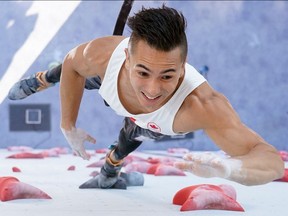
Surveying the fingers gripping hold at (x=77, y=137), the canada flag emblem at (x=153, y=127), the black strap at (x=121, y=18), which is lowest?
the fingers gripping hold at (x=77, y=137)

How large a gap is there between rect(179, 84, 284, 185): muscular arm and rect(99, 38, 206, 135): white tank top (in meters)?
0.04

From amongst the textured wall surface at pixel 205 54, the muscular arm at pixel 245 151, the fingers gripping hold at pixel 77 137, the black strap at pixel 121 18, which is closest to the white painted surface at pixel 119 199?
the fingers gripping hold at pixel 77 137

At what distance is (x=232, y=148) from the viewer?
1563 millimetres

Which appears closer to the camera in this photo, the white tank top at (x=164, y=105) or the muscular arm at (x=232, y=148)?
the muscular arm at (x=232, y=148)

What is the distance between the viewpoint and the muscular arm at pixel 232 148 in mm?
1283

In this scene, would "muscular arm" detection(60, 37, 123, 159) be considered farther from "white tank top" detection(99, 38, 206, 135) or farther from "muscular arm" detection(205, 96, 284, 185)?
"muscular arm" detection(205, 96, 284, 185)

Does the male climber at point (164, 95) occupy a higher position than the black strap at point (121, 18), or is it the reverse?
the black strap at point (121, 18)

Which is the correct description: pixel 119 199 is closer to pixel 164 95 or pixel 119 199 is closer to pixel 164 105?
pixel 164 105

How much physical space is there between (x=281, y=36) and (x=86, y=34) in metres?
1.69

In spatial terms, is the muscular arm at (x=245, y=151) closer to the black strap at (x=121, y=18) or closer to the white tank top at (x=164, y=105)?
the white tank top at (x=164, y=105)

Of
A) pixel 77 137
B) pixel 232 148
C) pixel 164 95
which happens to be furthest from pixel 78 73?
pixel 232 148

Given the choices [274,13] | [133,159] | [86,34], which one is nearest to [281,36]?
[274,13]

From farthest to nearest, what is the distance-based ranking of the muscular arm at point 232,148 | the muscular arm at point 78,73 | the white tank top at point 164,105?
the muscular arm at point 78,73 < the white tank top at point 164,105 < the muscular arm at point 232,148

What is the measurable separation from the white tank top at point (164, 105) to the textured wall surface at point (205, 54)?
3163mm
